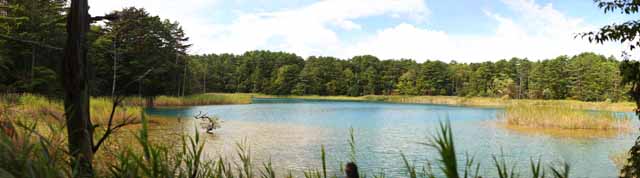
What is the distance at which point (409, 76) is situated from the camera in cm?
7562

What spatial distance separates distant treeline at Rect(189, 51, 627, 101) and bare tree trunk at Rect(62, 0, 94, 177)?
54.4m

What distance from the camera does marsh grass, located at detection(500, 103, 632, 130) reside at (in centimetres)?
2044

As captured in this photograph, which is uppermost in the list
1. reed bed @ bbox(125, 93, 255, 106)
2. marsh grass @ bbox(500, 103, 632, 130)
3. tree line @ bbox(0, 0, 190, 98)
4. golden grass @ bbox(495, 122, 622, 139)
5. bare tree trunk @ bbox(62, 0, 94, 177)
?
tree line @ bbox(0, 0, 190, 98)

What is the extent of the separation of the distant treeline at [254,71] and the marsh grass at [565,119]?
9.48 metres

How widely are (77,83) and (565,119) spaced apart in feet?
72.3

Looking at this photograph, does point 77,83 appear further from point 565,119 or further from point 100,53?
point 100,53

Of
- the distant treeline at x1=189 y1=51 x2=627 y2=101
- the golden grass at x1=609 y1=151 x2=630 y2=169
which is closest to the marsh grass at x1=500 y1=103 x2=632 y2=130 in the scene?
the golden grass at x1=609 y1=151 x2=630 y2=169

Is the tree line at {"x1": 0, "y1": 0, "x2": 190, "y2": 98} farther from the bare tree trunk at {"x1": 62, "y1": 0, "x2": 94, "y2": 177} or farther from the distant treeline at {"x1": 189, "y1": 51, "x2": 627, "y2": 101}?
the bare tree trunk at {"x1": 62, "y1": 0, "x2": 94, "y2": 177}

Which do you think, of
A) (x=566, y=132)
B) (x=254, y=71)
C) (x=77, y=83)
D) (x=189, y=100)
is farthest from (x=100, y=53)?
(x=254, y=71)

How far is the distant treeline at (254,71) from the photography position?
985 inches

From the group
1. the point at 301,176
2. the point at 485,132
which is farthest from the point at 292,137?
the point at 485,132

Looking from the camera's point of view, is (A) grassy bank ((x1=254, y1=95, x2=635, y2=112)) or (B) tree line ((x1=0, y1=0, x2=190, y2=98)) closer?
(B) tree line ((x1=0, y1=0, x2=190, y2=98))

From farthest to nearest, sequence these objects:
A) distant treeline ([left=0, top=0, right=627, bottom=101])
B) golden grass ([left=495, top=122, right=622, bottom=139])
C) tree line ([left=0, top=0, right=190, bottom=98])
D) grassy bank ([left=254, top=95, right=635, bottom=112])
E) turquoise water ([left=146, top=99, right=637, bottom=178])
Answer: grassy bank ([left=254, top=95, right=635, bottom=112]) < distant treeline ([left=0, top=0, right=627, bottom=101]) < tree line ([left=0, top=0, right=190, bottom=98]) < golden grass ([left=495, top=122, right=622, bottom=139]) < turquoise water ([left=146, top=99, right=637, bottom=178])

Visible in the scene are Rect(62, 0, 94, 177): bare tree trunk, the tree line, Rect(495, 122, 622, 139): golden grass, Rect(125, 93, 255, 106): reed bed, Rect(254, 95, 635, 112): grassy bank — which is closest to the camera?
Rect(62, 0, 94, 177): bare tree trunk
